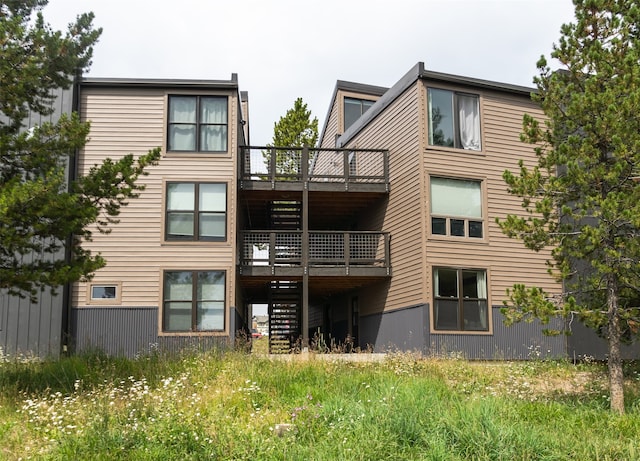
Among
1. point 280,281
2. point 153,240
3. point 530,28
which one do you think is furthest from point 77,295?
point 530,28

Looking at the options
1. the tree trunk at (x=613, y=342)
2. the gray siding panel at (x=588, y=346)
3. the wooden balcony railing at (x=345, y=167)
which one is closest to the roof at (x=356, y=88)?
the wooden balcony railing at (x=345, y=167)

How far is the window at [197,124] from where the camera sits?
19922 mm

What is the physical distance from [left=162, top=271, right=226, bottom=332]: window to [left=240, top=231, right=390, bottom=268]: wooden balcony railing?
156 centimetres

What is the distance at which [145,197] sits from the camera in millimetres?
19375

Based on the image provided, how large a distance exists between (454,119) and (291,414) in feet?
40.3

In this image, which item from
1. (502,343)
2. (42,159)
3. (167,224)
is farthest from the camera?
(167,224)

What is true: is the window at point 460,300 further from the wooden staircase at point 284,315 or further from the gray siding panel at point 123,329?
the wooden staircase at point 284,315

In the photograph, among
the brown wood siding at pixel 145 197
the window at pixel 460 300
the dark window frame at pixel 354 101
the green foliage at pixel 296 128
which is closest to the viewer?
the window at pixel 460 300

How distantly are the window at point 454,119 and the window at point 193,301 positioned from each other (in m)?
7.34

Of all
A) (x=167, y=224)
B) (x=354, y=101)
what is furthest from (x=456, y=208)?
(x=354, y=101)

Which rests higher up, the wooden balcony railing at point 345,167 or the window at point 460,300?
the wooden balcony railing at point 345,167

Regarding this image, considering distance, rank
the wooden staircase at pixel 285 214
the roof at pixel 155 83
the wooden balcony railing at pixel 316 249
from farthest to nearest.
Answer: the wooden staircase at pixel 285 214, the wooden balcony railing at pixel 316 249, the roof at pixel 155 83

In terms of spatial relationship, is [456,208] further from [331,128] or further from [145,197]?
[331,128]

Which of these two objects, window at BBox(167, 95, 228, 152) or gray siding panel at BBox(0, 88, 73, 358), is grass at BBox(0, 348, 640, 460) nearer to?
gray siding panel at BBox(0, 88, 73, 358)
